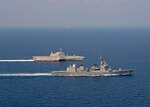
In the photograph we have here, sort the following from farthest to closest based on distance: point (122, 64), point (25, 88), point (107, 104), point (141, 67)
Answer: point (122, 64) → point (141, 67) → point (25, 88) → point (107, 104)

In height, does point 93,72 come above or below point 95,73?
above

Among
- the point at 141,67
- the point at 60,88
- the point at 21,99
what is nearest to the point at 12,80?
the point at 60,88

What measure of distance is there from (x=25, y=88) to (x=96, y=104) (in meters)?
27.5

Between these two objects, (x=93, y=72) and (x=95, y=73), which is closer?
(x=93, y=72)

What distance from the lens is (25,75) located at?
151500 mm

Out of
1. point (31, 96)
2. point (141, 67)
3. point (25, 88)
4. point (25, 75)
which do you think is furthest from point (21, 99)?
point (141, 67)

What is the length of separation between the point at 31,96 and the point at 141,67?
6441 centimetres

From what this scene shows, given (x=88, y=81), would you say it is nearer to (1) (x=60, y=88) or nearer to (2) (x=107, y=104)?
(1) (x=60, y=88)

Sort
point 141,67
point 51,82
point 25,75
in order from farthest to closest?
1. point 141,67
2. point 25,75
3. point 51,82

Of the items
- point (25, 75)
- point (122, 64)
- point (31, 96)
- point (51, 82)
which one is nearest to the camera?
point (31, 96)

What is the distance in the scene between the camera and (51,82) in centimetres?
14000

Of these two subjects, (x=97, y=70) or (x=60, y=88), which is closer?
(x=60, y=88)

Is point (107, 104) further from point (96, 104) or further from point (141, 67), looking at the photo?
Answer: point (141, 67)

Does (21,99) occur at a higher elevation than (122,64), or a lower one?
lower
